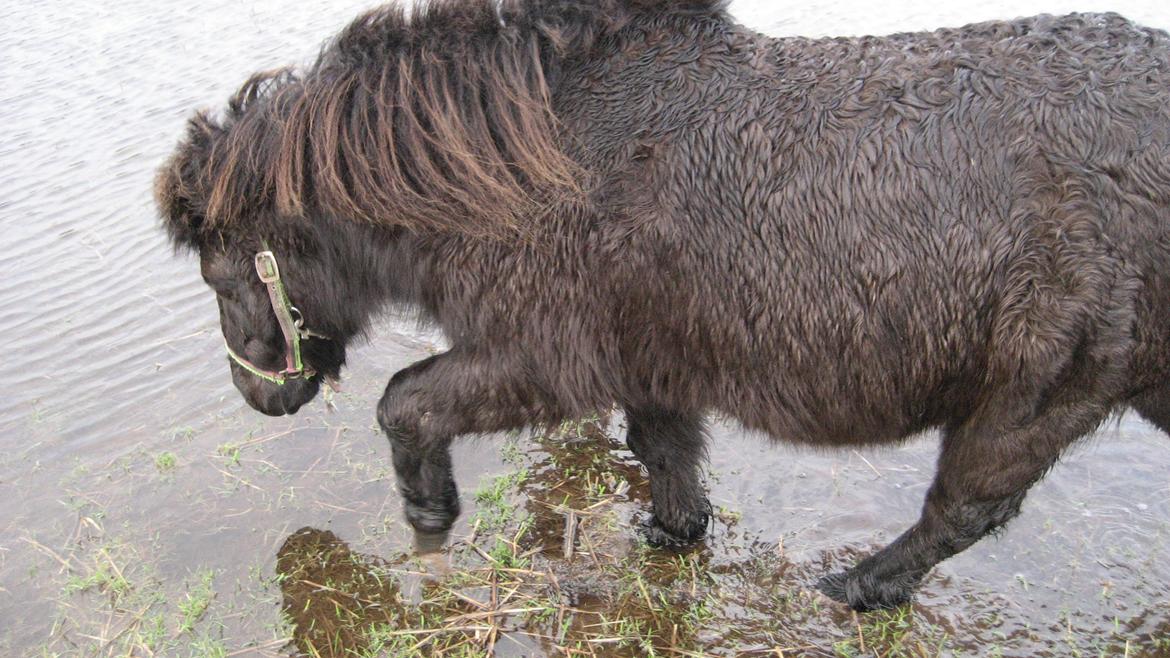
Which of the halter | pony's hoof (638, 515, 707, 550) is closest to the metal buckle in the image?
the halter

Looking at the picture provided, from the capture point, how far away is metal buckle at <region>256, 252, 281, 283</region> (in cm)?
292

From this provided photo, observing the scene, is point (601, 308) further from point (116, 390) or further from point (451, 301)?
point (116, 390)

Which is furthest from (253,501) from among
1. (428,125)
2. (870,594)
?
(870,594)

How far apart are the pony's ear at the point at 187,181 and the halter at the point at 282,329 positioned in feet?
0.91

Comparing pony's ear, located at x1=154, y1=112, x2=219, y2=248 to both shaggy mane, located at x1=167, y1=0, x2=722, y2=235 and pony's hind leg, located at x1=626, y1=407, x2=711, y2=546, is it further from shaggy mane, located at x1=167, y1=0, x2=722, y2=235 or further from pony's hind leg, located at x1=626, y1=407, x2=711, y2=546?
pony's hind leg, located at x1=626, y1=407, x2=711, y2=546

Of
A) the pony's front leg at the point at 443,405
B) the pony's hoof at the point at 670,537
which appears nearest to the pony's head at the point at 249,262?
the pony's front leg at the point at 443,405

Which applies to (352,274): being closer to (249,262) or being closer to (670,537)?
(249,262)

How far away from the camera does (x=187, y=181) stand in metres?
2.98

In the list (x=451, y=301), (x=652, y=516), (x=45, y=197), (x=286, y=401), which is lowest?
(x=45, y=197)

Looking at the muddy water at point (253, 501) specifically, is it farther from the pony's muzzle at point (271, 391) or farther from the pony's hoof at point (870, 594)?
the pony's muzzle at point (271, 391)

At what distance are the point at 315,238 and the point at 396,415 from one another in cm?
62

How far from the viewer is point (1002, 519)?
106 inches

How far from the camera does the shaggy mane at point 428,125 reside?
104 inches

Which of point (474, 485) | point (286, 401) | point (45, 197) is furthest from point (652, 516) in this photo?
point (45, 197)
